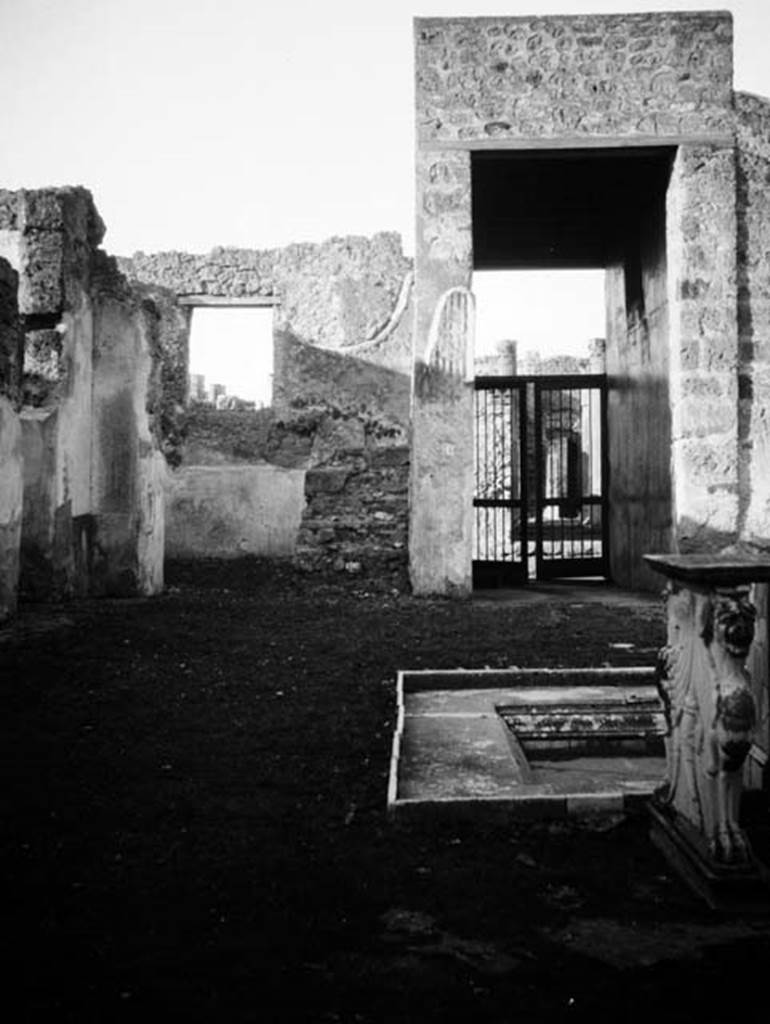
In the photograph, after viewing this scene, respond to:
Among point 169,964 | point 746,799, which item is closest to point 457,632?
point 746,799

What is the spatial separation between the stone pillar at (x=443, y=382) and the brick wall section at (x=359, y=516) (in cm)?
73

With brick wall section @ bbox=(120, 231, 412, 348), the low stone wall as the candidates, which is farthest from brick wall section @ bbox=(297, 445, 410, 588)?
brick wall section @ bbox=(120, 231, 412, 348)

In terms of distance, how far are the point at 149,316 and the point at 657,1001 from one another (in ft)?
27.4

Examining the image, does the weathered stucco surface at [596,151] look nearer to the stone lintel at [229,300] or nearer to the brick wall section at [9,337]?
the brick wall section at [9,337]

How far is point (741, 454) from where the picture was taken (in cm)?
854

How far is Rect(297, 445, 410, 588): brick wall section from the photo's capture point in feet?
31.4

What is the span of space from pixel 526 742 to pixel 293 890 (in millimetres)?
2008

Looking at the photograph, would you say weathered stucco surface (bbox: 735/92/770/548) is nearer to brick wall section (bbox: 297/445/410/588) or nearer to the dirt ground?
brick wall section (bbox: 297/445/410/588)

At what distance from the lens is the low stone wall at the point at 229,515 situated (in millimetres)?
12930

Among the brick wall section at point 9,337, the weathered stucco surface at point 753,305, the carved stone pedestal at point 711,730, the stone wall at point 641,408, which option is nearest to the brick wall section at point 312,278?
the stone wall at point 641,408

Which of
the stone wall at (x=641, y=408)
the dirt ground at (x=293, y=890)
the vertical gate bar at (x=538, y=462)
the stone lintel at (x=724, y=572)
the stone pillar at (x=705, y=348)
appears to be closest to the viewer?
the dirt ground at (x=293, y=890)

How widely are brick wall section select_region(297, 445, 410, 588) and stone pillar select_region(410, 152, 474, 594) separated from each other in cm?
73

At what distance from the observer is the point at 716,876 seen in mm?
2311

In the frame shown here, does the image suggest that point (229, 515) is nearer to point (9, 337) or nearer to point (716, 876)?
point (9, 337)
